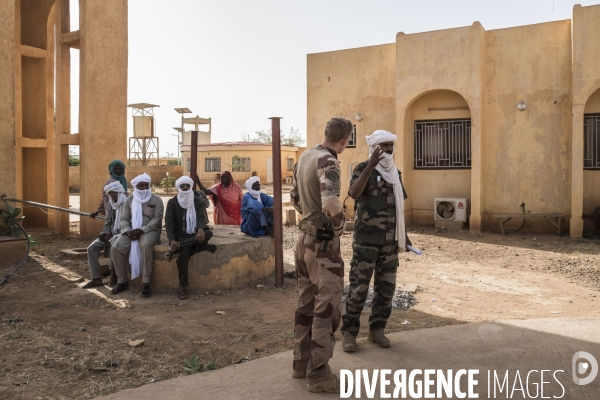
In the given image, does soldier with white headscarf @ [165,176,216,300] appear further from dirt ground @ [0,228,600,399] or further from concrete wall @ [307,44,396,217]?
concrete wall @ [307,44,396,217]

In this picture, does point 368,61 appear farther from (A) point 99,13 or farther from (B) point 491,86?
(A) point 99,13

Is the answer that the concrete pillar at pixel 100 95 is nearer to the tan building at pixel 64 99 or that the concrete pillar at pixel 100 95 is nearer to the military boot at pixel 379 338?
the tan building at pixel 64 99

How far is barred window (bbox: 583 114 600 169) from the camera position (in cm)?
1170

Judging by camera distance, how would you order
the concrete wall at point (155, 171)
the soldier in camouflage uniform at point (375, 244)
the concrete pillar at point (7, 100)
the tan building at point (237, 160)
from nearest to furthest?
the soldier in camouflage uniform at point (375, 244) < the concrete pillar at point (7, 100) < the concrete wall at point (155, 171) < the tan building at point (237, 160)

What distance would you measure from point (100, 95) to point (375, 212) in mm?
8459

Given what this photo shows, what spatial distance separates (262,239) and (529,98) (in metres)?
7.98

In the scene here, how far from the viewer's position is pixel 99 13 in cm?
1084

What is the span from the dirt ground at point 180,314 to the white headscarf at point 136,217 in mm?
371

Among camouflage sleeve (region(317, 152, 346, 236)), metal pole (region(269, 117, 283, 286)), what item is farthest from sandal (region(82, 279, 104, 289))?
camouflage sleeve (region(317, 152, 346, 236))

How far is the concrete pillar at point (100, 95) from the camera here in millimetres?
10656

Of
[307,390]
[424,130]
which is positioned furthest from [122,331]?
[424,130]

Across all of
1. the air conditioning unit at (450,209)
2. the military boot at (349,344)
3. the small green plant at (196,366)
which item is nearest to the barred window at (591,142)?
the air conditioning unit at (450,209)

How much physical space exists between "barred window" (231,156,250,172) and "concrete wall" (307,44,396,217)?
1843 centimetres

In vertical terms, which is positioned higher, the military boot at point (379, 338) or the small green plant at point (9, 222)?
the small green plant at point (9, 222)
